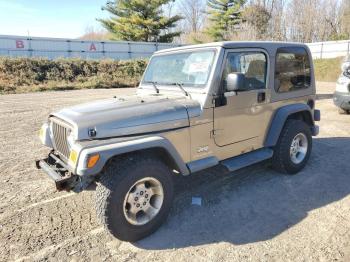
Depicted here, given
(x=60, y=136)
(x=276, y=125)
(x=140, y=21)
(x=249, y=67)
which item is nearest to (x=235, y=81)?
(x=249, y=67)

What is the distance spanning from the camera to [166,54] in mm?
4406

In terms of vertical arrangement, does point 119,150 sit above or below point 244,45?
below

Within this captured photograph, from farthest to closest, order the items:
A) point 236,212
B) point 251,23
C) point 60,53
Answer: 1. point 251,23
2. point 60,53
3. point 236,212

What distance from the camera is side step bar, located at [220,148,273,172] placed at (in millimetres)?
3969

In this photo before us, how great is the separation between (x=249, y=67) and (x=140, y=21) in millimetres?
31476

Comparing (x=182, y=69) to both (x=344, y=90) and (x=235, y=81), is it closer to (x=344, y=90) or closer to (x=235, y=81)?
(x=235, y=81)

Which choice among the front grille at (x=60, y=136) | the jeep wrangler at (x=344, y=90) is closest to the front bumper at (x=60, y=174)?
the front grille at (x=60, y=136)

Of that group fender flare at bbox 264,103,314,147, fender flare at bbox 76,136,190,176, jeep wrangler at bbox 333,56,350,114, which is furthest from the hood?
jeep wrangler at bbox 333,56,350,114

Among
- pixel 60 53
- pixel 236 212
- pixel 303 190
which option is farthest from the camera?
pixel 60 53

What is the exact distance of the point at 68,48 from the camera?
25.0 metres

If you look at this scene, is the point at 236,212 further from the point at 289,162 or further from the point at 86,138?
the point at 86,138

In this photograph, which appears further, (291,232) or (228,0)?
(228,0)

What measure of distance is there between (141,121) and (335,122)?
6905mm

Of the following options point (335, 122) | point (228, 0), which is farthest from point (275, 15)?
point (335, 122)
